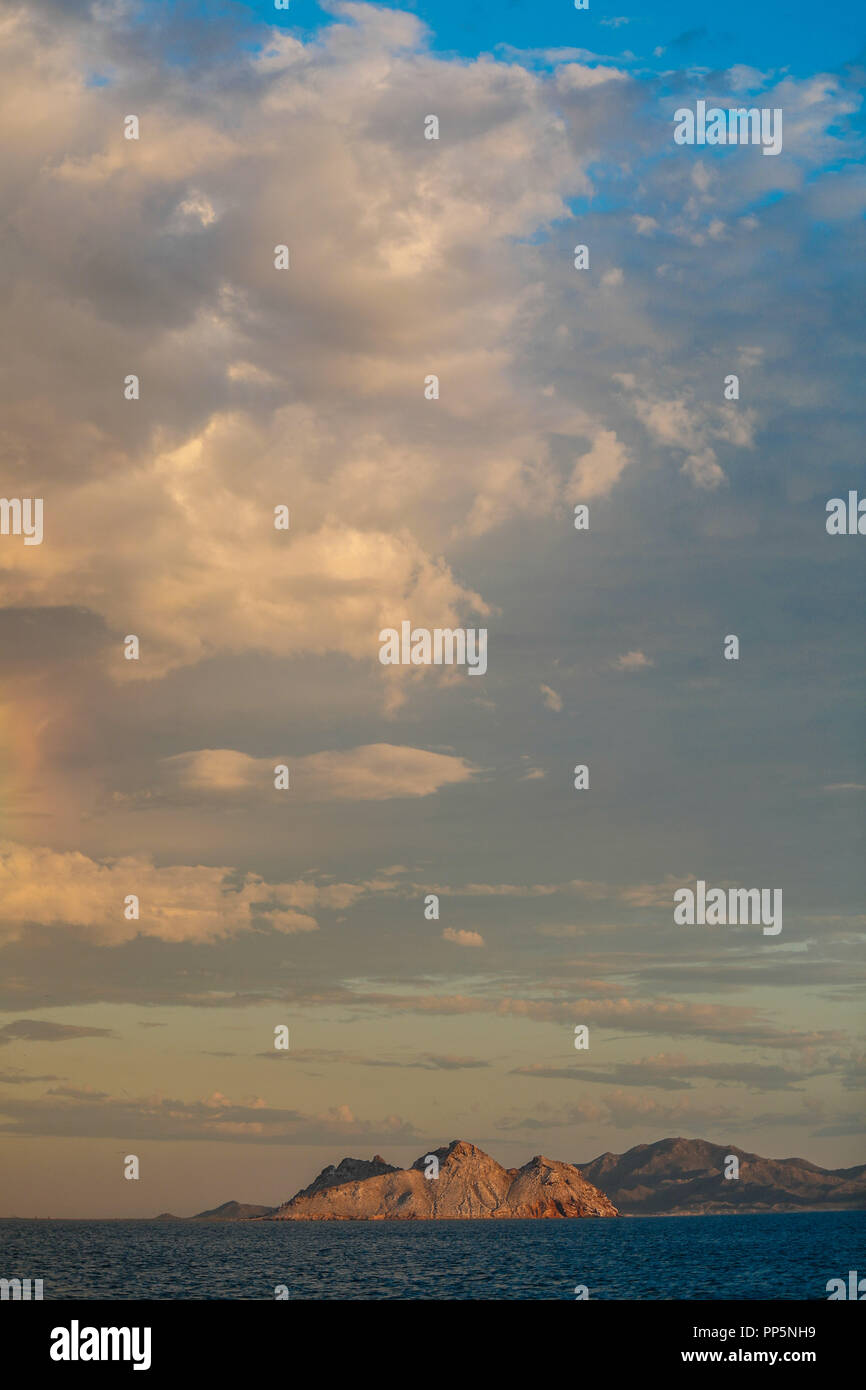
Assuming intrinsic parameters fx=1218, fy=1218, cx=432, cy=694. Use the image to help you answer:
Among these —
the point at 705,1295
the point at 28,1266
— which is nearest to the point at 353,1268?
the point at 28,1266
